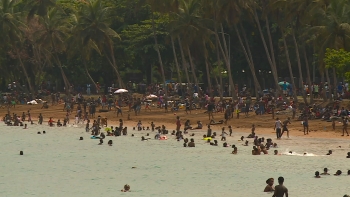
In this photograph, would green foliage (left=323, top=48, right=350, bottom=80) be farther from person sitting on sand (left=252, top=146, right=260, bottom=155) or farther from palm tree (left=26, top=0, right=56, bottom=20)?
palm tree (left=26, top=0, right=56, bottom=20)

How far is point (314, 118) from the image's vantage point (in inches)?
2237

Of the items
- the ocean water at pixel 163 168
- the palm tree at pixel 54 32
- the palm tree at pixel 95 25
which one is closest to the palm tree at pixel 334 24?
the ocean water at pixel 163 168

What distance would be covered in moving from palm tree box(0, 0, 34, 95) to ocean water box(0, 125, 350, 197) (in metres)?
30.1

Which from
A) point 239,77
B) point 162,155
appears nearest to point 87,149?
point 162,155

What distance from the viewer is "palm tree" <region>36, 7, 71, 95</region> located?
267ft

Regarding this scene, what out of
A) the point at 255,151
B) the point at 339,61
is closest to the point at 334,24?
the point at 339,61

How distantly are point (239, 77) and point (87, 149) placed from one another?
32620mm

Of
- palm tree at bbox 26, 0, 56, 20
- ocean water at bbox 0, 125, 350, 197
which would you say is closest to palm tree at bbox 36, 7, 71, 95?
palm tree at bbox 26, 0, 56, 20

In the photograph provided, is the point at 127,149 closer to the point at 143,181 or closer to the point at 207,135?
the point at 207,135

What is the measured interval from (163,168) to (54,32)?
4344 cm

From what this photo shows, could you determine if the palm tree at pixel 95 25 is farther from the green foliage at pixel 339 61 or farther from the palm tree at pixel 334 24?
the green foliage at pixel 339 61

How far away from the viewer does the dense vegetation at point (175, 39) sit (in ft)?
204

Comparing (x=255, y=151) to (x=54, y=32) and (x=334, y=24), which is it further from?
(x=54, y=32)

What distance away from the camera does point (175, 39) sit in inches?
3162
